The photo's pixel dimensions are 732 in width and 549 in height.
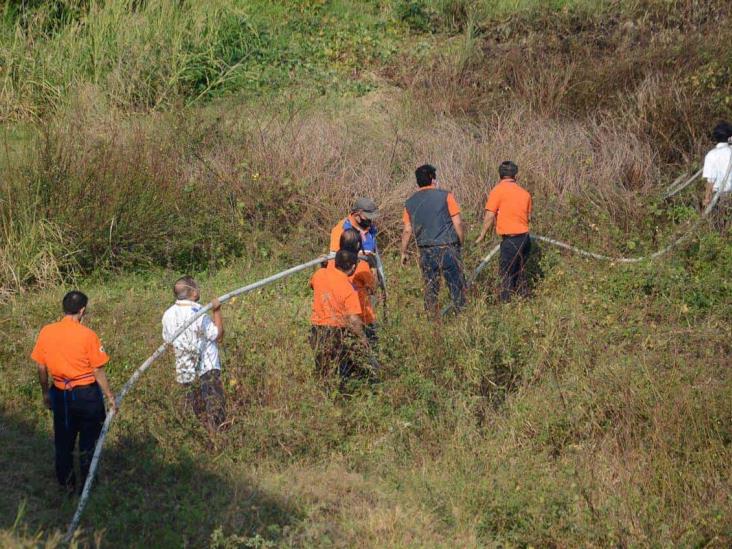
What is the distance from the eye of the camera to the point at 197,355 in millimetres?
7355

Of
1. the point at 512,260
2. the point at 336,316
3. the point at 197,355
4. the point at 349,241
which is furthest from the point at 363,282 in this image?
the point at 512,260

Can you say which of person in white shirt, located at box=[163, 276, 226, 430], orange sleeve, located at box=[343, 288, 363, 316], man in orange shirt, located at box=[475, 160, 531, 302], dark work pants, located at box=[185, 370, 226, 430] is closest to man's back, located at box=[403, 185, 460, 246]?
man in orange shirt, located at box=[475, 160, 531, 302]

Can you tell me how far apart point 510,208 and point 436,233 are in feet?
3.33

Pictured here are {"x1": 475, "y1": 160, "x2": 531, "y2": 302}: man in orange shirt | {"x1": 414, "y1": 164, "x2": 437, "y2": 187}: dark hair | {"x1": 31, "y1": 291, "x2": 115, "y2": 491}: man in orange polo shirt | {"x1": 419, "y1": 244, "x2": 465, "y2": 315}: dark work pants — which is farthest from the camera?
{"x1": 475, "y1": 160, "x2": 531, "y2": 302}: man in orange shirt

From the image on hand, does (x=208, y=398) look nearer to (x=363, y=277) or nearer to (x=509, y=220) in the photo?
(x=363, y=277)

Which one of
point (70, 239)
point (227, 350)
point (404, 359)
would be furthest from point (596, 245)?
point (70, 239)

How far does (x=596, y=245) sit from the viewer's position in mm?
11188

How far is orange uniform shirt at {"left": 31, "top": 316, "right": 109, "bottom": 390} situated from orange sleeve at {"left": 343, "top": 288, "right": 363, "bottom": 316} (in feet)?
6.23

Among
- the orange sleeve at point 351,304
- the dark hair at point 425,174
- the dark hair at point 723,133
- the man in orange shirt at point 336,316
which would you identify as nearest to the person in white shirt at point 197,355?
the man in orange shirt at point 336,316

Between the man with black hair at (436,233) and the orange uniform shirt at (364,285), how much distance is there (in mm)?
1199

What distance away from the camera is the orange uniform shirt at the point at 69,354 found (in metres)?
6.77

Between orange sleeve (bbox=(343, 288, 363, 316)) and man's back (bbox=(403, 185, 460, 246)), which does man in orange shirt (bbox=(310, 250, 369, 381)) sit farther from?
man's back (bbox=(403, 185, 460, 246))

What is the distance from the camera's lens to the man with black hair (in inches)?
370

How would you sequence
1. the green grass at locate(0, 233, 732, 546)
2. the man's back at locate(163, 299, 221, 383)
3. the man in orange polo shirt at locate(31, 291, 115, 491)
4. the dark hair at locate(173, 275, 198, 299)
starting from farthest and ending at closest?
1. the dark hair at locate(173, 275, 198, 299)
2. the man's back at locate(163, 299, 221, 383)
3. the man in orange polo shirt at locate(31, 291, 115, 491)
4. the green grass at locate(0, 233, 732, 546)
